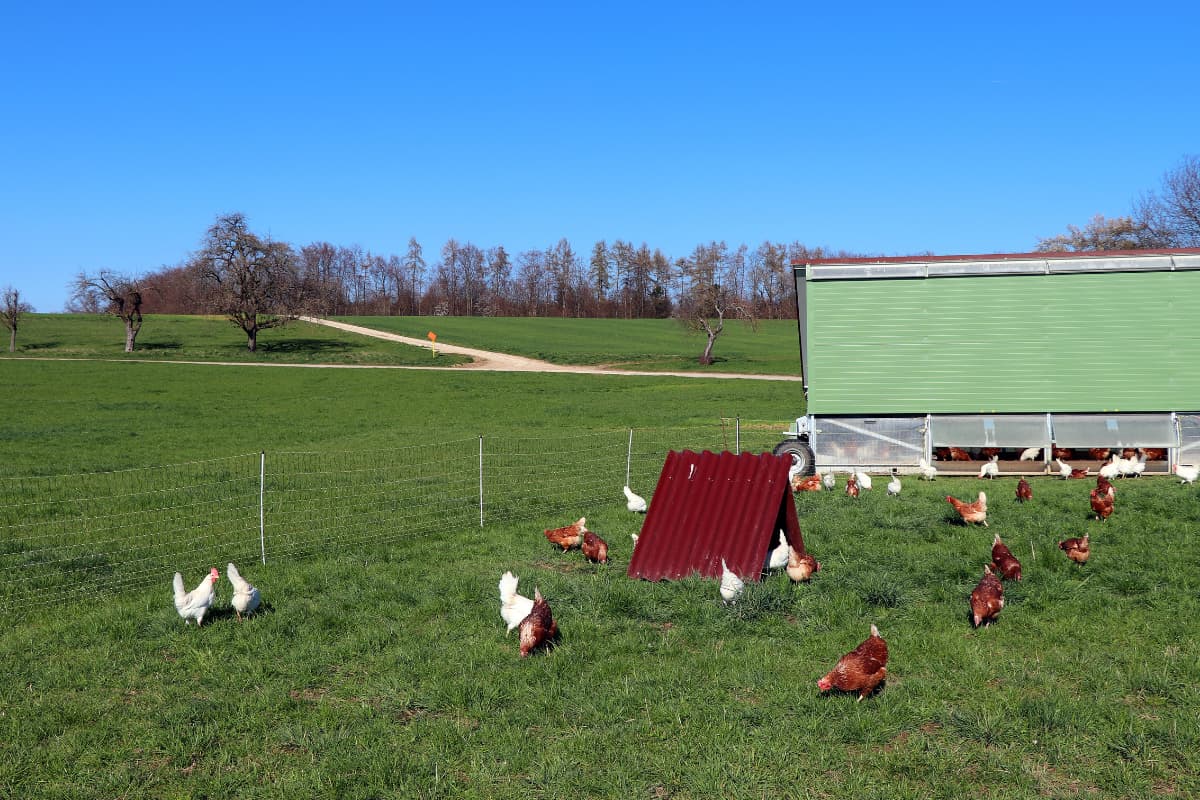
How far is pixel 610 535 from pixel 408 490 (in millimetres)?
5653

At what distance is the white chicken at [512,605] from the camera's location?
761 centimetres

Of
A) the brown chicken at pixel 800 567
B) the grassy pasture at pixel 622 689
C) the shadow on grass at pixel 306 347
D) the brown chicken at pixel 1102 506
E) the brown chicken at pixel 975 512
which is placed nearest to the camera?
the grassy pasture at pixel 622 689

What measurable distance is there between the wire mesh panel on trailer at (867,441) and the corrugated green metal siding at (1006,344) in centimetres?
25

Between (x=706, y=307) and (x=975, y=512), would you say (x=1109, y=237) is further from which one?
(x=975, y=512)

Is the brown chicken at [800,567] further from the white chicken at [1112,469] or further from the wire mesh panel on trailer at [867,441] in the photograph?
the white chicken at [1112,469]

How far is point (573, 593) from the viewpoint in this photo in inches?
A: 342

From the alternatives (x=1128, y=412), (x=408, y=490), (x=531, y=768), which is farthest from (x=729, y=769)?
(x=1128, y=412)

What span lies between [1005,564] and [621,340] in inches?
2791

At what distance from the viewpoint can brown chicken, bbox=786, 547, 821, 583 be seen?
889 cm

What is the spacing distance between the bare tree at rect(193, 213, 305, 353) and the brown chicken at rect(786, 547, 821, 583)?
194ft

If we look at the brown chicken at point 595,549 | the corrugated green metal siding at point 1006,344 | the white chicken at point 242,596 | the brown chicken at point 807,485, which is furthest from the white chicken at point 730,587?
the corrugated green metal siding at point 1006,344

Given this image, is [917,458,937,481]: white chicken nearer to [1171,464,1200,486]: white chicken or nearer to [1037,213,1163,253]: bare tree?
[1171,464,1200,486]: white chicken

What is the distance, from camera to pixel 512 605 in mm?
7691

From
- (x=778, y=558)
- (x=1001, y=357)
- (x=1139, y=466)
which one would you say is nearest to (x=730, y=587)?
(x=778, y=558)
